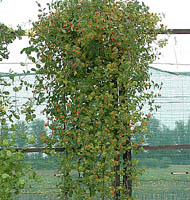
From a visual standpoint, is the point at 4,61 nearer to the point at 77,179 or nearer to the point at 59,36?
the point at 59,36

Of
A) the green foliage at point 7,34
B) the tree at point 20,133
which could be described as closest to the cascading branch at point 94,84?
the green foliage at point 7,34

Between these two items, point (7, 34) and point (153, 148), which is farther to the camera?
point (153, 148)

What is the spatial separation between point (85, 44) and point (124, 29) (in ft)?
1.13

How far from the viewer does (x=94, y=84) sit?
2.59 metres

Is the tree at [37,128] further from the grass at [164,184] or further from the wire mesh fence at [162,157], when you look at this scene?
the grass at [164,184]

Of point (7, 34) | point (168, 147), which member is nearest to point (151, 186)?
point (168, 147)

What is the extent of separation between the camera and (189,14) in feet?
12.0

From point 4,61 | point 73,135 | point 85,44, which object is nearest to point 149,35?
point 85,44

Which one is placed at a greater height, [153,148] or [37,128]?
[37,128]

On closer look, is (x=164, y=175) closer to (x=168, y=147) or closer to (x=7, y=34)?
(x=168, y=147)

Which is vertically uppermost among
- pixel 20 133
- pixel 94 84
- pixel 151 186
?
pixel 94 84

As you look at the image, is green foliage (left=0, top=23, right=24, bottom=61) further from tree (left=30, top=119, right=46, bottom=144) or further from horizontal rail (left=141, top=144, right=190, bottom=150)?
horizontal rail (left=141, top=144, right=190, bottom=150)

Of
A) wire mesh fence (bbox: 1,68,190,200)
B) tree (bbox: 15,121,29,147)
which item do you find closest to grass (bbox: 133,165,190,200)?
wire mesh fence (bbox: 1,68,190,200)

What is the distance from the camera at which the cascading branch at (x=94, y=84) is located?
246 centimetres
